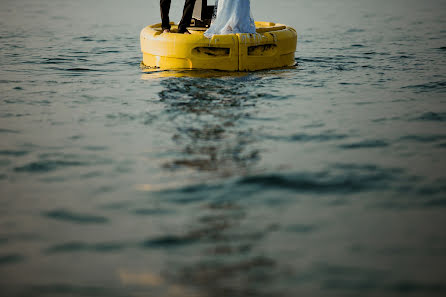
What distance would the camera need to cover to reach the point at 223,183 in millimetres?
4457

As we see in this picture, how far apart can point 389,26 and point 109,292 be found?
16.8 m

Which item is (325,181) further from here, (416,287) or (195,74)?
(195,74)

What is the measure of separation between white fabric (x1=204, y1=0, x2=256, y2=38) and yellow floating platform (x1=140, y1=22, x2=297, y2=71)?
0.35 meters

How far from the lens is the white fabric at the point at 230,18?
9.34 m

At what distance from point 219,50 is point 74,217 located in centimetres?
570

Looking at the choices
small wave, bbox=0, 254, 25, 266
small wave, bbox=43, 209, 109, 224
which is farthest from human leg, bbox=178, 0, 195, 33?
small wave, bbox=0, 254, 25, 266

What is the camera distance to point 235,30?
939 cm

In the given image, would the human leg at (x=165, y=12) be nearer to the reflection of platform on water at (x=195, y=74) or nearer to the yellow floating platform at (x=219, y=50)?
the yellow floating platform at (x=219, y=50)

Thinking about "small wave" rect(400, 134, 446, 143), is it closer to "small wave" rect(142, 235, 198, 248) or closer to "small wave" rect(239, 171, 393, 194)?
"small wave" rect(239, 171, 393, 194)

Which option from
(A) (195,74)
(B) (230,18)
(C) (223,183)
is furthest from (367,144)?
(B) (230,18)

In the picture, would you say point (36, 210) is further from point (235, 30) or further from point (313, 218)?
point (235, 30)

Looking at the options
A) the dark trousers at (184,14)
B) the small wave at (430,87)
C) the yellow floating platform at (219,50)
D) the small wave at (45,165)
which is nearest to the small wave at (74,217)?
the small wave at (45,165)

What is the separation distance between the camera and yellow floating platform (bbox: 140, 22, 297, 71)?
901cm

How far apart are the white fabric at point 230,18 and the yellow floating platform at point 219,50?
1.14 ft
